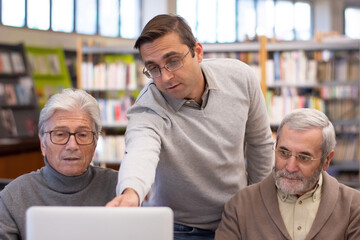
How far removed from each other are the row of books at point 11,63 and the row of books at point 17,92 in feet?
0.55

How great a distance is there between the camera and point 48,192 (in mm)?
2055

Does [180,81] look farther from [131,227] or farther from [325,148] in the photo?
[131,227]

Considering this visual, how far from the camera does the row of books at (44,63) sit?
32.2ft

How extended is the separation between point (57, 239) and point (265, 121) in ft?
4.38

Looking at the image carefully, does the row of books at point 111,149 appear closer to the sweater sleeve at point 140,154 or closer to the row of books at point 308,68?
the row of books at point 308,68

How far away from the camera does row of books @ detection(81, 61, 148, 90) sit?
673cm

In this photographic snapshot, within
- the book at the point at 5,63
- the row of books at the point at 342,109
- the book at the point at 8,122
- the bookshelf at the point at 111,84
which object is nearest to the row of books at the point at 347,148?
the row of books at the point at 342,109

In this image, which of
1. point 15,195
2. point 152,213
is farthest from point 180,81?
point 152,213

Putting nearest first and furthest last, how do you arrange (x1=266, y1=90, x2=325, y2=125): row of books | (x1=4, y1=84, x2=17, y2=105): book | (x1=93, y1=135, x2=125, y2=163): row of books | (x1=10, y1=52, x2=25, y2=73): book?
(x1=266, y1=90, x2=325, y2=125): row of books, (x1=93, y1=135, x2=125, y2=163): row of books, (x1=4, y1=84, x2=17, y2=105): book, (x1=10, y1=52, x2=25, y2=73): book

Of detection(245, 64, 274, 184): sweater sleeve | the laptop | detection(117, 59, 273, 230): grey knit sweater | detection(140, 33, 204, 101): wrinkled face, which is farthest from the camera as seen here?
detection(245, 64, 274, 184): sweater sleeve

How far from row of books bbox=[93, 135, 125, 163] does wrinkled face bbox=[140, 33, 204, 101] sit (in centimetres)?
466

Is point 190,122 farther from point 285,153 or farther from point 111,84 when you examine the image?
point 111,84

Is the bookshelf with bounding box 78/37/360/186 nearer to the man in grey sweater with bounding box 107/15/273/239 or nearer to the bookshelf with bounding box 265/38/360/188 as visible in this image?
the bookshelf with bounding box 265/38/360/188

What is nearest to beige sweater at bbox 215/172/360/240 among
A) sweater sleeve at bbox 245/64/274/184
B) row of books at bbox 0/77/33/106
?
sweater sleeve at bbox 245/64/274/184
